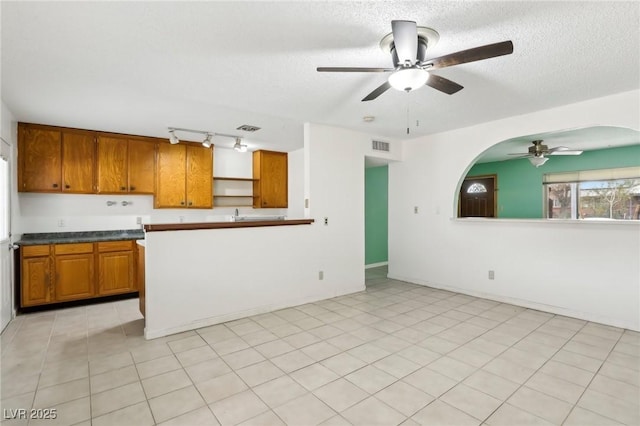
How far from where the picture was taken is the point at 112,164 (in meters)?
4.47

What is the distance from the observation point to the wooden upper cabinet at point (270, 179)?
232 inches

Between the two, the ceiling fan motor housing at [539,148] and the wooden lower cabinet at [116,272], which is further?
the ceiling fan motor housing at [539,148]

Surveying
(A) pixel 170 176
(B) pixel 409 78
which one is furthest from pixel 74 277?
(B) pixel 409 78

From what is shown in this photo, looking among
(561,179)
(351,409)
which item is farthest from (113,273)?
(561,179)

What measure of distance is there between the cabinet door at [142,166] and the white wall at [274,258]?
6.79ft

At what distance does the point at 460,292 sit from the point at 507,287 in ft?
2.13

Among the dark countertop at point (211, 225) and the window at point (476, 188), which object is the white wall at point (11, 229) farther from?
the window at point (476, 188)

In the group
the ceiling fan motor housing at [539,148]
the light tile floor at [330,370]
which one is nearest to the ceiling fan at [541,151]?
the ceiling fan motor housing at [539,148]

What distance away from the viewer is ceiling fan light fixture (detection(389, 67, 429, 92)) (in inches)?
75.2

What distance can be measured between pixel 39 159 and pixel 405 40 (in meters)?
4.72

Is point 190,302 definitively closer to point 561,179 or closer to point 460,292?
point 460,292

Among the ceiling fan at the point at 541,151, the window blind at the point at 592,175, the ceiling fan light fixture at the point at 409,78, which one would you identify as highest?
the ceiling fan at the point at 541,151

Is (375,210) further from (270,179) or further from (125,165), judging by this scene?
(125,165)

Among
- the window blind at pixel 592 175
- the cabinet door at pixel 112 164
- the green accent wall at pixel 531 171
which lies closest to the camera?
the cabinet door at pixel 112 164
